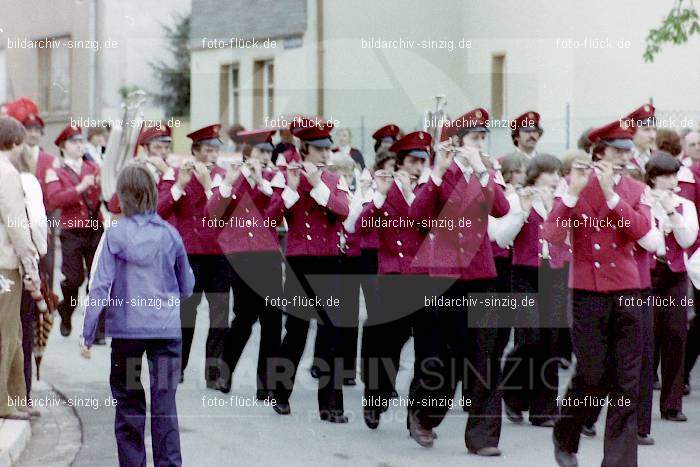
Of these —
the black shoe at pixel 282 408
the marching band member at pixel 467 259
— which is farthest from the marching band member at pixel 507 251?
the black shoe at pixel 282 408

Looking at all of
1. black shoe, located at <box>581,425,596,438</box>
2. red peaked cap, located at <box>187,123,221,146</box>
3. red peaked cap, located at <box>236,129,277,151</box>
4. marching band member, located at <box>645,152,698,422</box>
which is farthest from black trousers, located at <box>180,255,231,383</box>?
marching band member, located at <box>645,152,698,422</box>

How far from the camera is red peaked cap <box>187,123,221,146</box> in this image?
10555 millimetres

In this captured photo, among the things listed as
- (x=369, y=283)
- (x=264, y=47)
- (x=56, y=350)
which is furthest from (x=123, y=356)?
(x=264, y=47)

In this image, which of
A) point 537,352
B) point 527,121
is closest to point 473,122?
point 527,121

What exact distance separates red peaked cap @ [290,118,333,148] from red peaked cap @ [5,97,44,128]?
383 centimetres

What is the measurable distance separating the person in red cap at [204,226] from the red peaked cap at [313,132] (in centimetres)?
124

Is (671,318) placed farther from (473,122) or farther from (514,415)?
(473,122)

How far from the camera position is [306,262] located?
382 inches

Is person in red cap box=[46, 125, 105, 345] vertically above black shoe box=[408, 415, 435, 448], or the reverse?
person in red cap box=[46, 125, 105, 345]

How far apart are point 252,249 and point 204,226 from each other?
0.58 meters

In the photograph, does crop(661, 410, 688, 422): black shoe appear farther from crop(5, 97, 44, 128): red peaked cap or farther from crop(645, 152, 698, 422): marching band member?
crop(5, 97, 44, 128): red peaked cap

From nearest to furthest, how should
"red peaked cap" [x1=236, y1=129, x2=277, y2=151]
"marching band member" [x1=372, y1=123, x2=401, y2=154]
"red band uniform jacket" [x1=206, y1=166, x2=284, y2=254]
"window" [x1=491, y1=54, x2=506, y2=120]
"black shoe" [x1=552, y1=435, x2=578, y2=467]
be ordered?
"black shoe" [x1=552, y1=435, x2=578, y2=467] < "red band uniform jacket" [x1=206, y1=166, x2=284, y2=254] < "red peaked cap" [x1=236, y1=129, x2=277, y2=151] < "marching band member" [x1=372, y1=123, x2=401, y2=154] < "window" [x1=491, y1=54, x2=506, y2=120]

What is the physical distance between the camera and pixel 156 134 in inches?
440

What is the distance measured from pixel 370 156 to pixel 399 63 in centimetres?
430
